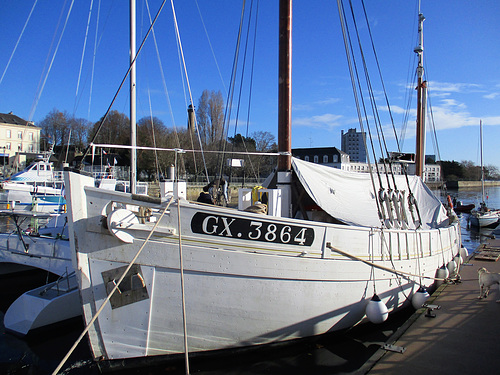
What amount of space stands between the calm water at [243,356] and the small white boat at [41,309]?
204mm

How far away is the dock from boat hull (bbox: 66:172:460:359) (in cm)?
133

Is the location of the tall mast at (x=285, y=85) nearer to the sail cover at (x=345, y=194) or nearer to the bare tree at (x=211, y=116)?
the sail cover at (x=345, y=194)

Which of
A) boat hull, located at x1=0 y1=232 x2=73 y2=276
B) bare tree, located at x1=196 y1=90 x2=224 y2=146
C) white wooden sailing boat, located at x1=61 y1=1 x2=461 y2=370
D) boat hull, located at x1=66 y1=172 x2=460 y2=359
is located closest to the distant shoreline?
bare tree, located at x1=196 y1=90 x2=224 y2=146

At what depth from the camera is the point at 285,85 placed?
7.26 meters

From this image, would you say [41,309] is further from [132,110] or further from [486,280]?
[486,280]

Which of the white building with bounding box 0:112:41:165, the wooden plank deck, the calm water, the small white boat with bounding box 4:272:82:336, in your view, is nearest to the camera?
the calm water

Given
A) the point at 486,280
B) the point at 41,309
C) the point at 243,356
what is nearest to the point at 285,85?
the point at 243,356

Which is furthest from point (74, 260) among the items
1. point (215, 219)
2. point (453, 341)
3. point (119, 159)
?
point (119, 159)

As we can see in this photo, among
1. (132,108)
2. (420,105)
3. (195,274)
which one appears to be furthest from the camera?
(420,105)

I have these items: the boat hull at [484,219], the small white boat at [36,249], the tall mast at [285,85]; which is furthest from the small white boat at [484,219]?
the small white boat at [36,249]

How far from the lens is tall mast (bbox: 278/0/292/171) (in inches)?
286

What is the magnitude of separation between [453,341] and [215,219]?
4.32m

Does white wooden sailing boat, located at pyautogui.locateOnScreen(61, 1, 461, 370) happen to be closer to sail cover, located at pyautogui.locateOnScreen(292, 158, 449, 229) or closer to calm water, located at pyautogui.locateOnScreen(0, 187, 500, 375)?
calm water, located at pyautogui.locateOnScreen(0, 187, 500, 375)

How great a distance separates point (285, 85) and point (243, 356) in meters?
5.12
